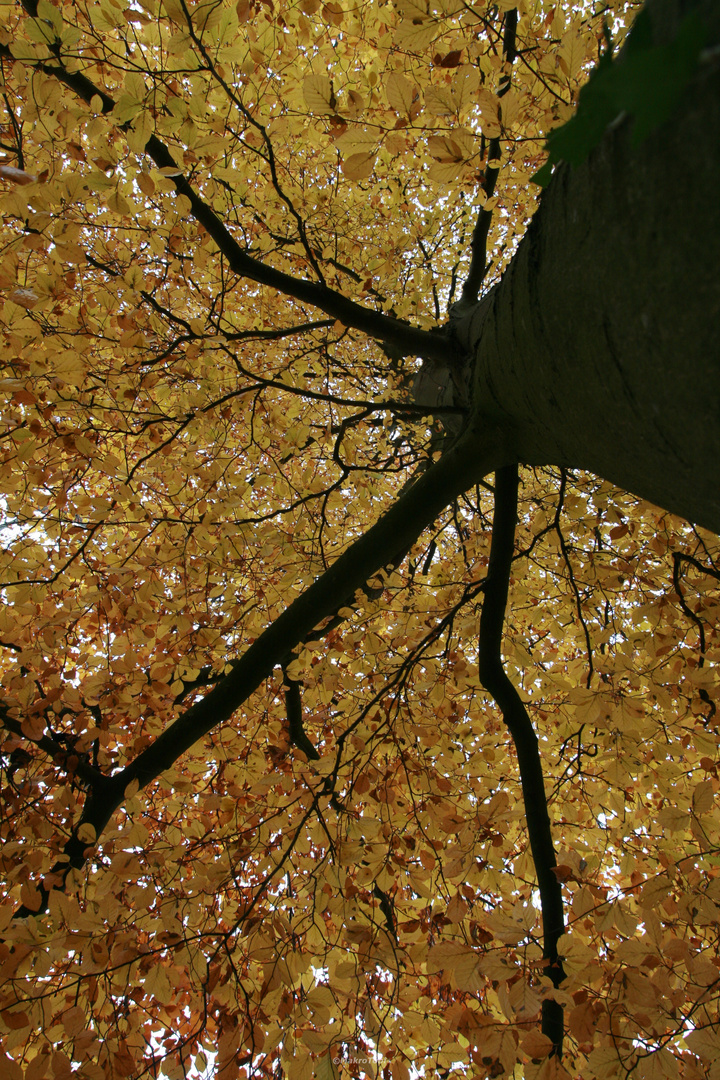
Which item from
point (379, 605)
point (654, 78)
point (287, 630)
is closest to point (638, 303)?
point (654, 78)

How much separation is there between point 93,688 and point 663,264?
2.92 m

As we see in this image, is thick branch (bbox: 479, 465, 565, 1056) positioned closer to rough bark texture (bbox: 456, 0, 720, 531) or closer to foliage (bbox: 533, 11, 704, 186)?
rough bark texture (bbox: 456, 0, 720, 531)

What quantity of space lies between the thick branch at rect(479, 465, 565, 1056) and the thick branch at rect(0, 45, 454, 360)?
0.91m

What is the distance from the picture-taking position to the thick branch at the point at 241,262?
6.15 ft

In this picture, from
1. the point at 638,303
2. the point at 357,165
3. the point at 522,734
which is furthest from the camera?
the point at 522,734

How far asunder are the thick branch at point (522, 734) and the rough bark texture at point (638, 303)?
1.07 metres

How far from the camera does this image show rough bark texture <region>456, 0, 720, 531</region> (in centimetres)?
58

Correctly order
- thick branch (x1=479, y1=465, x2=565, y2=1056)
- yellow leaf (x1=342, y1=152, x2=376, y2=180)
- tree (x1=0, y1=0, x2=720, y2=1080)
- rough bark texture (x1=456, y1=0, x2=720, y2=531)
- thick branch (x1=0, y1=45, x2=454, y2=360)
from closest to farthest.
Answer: rough bark texture (x1=456, y1=0, x2=720, y2=531)
tree (x1=0, y1=0, x2=720, y2=1080)
yellow leaf (x1=342, y1=152, x2=376, y2=180)
thick branch (x1=0, y1=45, x2=454, y2=360)
thick branch (x1=479, y1=465, x2=565, y2=1056)

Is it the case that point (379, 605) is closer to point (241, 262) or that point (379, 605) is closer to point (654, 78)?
point (241, 262)

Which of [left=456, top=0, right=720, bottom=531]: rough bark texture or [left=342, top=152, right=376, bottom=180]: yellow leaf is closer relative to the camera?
[left=456, top=0, right=720, bottom=531]: rough bark texture

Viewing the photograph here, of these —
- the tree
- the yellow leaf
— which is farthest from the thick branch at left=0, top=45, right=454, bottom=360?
the yellow leaf

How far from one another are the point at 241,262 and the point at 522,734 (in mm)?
2268

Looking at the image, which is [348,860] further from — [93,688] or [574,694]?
[93,688]

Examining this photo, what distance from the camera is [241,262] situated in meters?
2.02
